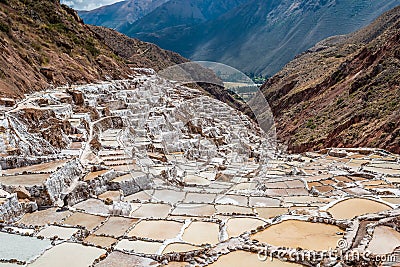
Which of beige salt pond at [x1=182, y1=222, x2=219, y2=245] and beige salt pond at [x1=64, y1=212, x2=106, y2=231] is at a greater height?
beige salt pond at [x1=182, y1=222, x2=219, y2=245]

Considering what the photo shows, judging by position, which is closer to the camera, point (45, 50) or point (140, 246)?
point (140, 246)

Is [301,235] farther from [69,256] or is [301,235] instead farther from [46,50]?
[46,50]

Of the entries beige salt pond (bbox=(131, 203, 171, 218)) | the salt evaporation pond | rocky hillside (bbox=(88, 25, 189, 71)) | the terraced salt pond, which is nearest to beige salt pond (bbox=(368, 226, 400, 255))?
the terraced salt pond

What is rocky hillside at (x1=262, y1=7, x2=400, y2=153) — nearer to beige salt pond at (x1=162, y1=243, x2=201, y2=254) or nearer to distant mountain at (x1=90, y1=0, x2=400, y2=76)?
beige salt pond at (x1=162, y1=243, x2=201, y2=254)

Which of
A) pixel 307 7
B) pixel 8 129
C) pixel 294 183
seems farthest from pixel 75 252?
pixel 307 7

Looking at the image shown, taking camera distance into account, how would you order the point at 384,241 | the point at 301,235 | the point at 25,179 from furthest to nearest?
1. the point at 25,179
2. the point at 301,235
3. the point at 384,241

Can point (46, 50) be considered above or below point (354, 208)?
above

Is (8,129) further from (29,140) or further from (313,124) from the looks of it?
(313,124)

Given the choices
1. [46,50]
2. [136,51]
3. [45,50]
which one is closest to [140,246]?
[45,50]
